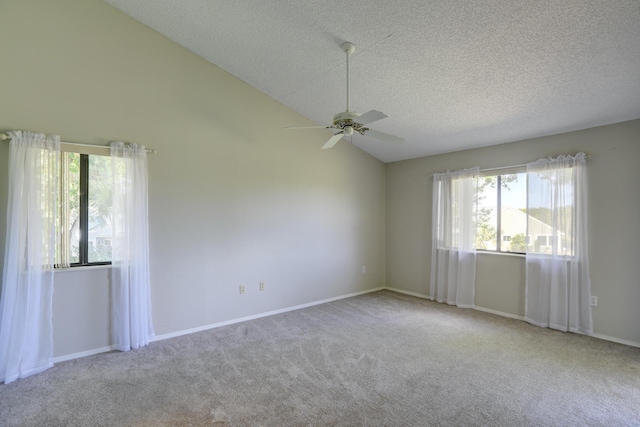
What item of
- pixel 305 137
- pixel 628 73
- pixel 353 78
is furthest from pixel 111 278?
pixel 628 73

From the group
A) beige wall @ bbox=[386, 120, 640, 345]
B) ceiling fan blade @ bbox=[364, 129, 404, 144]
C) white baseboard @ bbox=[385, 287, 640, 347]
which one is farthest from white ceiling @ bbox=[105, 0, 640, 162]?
white baseboard @ bbox=[385, 287, 640, 347]

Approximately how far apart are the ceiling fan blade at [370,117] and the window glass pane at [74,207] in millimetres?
2865

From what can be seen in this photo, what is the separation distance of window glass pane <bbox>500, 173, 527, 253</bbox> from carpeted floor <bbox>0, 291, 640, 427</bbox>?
1204 millimetres

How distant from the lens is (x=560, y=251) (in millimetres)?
3898

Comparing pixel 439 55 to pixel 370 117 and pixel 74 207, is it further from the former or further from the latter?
pixel 74 207

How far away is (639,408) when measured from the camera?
230 centimetres

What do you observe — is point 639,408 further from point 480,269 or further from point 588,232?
point 480,269

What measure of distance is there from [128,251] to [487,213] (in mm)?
4944

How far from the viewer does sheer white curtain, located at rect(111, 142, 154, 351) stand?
3207 millimetres

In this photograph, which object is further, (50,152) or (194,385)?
(50,152)

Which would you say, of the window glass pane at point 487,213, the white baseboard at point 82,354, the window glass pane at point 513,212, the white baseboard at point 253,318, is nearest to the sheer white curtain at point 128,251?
the white baseboard at point 82,354

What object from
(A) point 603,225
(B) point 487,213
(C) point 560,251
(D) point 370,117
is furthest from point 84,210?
(A) point 603,225

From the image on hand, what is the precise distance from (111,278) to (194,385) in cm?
155

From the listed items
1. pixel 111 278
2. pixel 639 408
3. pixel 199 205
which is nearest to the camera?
pixel 639 408
